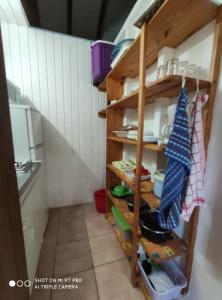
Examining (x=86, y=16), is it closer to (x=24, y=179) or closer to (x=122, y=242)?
(x=24, y=179)

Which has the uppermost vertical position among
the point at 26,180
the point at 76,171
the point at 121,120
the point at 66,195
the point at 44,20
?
the point at 44,20

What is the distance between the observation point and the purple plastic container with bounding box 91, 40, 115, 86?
1737 millimetres

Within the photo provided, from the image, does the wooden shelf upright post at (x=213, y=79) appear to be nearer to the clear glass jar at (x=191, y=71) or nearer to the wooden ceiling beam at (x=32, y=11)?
the clear glass jar at (x=191, y=71)

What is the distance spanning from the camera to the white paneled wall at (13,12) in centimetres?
140

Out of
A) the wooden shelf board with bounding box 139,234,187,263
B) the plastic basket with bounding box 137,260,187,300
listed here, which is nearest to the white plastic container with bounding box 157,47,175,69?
the wooden shelf board with bounding box 139,234,187,263

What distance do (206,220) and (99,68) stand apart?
1.85 meters

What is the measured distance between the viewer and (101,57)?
1762 mm

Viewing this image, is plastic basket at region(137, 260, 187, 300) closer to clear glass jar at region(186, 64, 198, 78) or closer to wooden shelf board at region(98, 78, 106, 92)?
clear glass jar at region(186, 64, 198, 78)

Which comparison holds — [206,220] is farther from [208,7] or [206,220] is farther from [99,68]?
[99,68]

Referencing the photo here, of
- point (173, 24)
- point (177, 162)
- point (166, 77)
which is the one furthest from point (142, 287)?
point (173, 24)

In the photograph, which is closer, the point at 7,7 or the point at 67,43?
the point at 7,7

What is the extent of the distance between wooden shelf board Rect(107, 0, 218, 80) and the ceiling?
954 millimetres

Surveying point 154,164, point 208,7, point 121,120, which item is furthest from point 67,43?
point 154,164

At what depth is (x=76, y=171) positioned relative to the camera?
2230 millimetres
